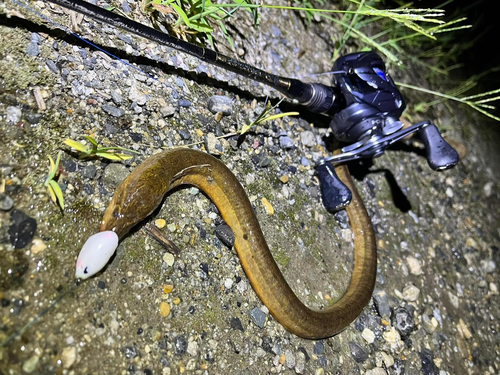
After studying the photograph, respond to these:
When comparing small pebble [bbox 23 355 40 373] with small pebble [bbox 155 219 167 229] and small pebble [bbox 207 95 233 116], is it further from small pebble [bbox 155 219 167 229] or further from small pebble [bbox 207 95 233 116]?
small pebble [bbox 207 95 233 116]

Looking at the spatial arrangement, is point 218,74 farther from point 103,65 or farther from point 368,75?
point 368,75

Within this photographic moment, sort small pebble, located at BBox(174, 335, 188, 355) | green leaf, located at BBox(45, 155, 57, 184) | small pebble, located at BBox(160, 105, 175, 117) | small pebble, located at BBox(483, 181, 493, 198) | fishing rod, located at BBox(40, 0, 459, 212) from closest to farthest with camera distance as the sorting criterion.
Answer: green leaf, located at BBox(45, 155, 57, 184) < small pebble, located at BBox(174, 335, 188, 355) < small pebble, located at BBox(160, 105, 175, 117) < fishing rod, located at BBox(40, 0, 459, 212) < small pebble, located at BBox(483, 181, 493, 198)

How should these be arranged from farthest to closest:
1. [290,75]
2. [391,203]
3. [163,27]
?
[391,203] → [290,75] → [163,27]

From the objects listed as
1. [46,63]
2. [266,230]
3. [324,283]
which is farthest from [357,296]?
[46,63]

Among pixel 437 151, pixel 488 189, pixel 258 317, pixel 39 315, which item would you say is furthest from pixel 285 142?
pixel 488 189

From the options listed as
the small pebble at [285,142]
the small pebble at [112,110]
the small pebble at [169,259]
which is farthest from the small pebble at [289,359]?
the small pebble at [112,110]

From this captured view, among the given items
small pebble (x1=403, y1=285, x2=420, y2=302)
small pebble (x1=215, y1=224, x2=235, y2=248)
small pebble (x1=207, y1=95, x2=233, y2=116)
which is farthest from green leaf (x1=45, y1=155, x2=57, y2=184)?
small pebble (x1=403, y1=285, x2=420, y2=302)
